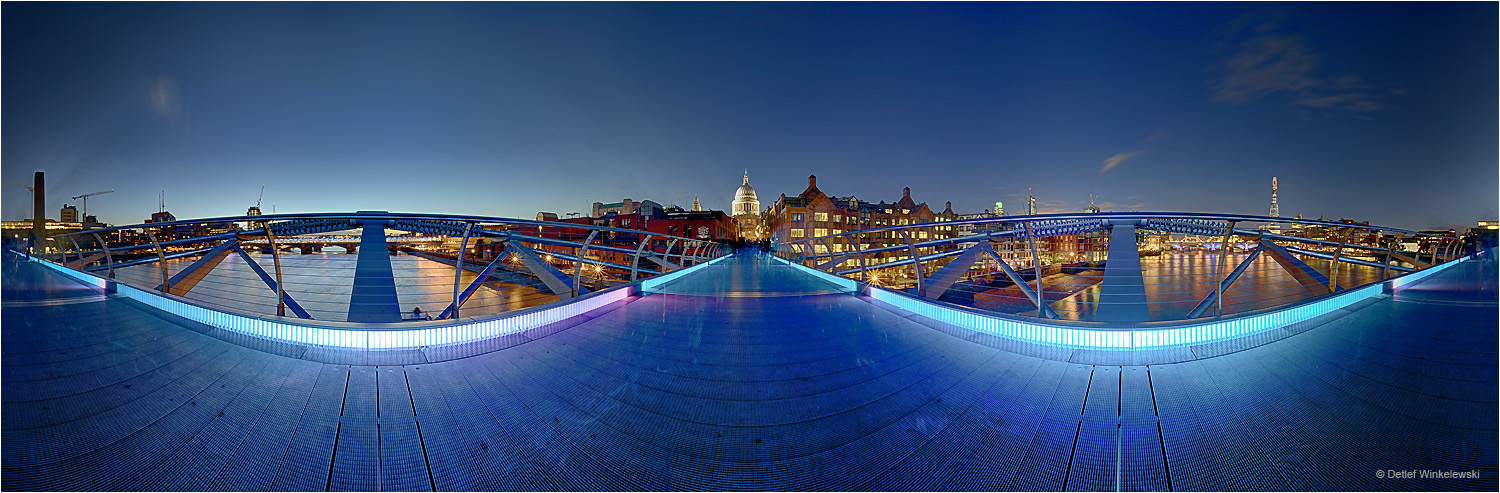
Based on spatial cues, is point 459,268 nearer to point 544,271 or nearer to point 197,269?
point 544,271

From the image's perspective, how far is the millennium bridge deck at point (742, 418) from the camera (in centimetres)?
184

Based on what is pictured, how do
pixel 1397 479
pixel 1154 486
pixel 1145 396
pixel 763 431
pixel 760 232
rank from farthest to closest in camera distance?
pixel 760 232 → pixel 1145 396 → pixel 763 431 → pixel 1397 479 → pixel 1154 486

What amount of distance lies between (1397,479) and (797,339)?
326 cm

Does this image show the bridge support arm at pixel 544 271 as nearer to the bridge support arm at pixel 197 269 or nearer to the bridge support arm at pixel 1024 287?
the bridge support arm at pixel 197 269

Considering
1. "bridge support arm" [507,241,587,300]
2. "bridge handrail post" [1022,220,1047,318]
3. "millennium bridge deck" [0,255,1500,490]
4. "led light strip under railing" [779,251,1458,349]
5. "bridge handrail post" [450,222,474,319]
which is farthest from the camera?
"bridge support arm" [507,241,587,300]

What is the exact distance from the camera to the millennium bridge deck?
1.84 meters

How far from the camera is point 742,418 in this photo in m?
2.36

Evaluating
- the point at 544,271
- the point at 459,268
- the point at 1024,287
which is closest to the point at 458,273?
the point at 459,268

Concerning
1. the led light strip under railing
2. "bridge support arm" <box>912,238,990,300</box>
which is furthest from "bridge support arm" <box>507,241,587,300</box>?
"bridge support arm" <box>912,238,990,300</box>

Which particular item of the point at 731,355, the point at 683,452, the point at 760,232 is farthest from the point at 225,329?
the point at 760,232

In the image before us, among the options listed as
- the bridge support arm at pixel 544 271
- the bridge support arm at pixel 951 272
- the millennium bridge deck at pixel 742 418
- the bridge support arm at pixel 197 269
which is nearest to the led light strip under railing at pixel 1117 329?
the millennium bridge deck at pixel 742 418

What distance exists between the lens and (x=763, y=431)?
2.21m

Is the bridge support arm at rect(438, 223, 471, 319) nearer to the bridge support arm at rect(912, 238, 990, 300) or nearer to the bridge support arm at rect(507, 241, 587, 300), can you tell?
the bridge support arm at rect(507, 241, 587, 300)

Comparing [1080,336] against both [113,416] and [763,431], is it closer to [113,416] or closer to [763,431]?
[763,431]
